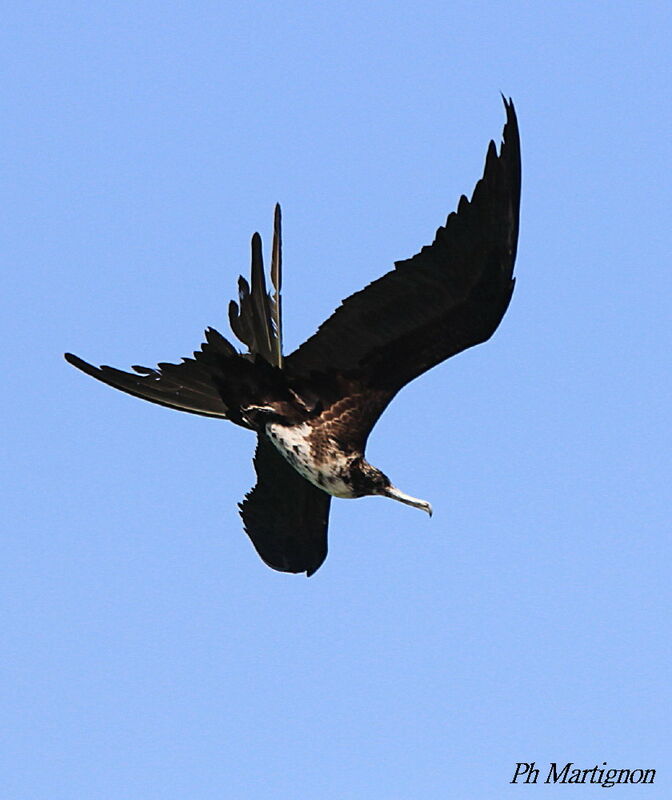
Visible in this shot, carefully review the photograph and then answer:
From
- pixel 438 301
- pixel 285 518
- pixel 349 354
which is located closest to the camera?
pixel 438 301

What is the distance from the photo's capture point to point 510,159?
10.6 meters

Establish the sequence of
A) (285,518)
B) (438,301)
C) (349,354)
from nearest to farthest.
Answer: (438,301) → (349,354) → (285,518)

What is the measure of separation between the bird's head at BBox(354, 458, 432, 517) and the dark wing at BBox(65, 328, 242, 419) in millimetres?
1054

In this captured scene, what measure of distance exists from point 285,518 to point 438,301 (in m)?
2.61

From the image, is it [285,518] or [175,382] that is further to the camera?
[285,518]

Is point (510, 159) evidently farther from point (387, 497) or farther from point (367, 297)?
point (387, 497)

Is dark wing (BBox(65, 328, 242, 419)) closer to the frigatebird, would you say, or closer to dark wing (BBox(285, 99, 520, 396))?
the frigatebird

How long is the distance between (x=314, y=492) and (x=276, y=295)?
6.14 feet

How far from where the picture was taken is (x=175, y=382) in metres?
11.9

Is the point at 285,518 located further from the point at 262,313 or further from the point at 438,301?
the point at 438,301

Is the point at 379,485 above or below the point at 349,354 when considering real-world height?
below

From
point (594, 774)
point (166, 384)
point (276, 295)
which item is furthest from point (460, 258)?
point (594, 774)

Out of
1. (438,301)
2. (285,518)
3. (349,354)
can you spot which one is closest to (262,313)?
(349,354)

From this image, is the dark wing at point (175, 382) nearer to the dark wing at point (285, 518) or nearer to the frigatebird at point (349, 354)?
the frigatebird at point (349, 354)
